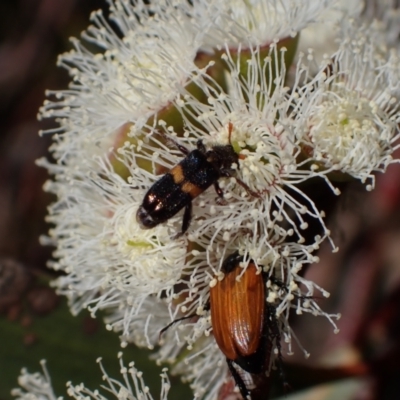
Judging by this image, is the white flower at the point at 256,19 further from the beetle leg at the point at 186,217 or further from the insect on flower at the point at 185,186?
the beetle leg at the point at 186,217

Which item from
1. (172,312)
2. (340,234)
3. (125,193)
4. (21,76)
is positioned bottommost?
(340,234)

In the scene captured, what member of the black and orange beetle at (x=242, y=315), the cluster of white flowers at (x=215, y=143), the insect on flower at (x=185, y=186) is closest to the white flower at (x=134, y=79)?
the cluster of white flowers at (x=215, y=143)

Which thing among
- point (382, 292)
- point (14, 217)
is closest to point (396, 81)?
point (382, 292)

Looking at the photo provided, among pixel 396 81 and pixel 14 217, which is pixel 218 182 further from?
pixel 14 217

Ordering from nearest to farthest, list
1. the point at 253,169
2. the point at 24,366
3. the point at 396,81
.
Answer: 1. the point at 253,169
2. the point at 396,81
3. the point at 24,366

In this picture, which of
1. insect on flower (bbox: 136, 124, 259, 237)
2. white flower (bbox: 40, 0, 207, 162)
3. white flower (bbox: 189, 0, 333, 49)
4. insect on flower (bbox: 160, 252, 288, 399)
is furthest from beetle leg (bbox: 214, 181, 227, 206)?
white flower (bbox: 189, 0, 333, 49)

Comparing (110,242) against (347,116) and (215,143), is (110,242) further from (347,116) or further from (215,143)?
(347,116)

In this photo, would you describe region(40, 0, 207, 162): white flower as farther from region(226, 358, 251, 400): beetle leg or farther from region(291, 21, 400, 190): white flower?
region(226, 358, 251, 400): beetle leg
